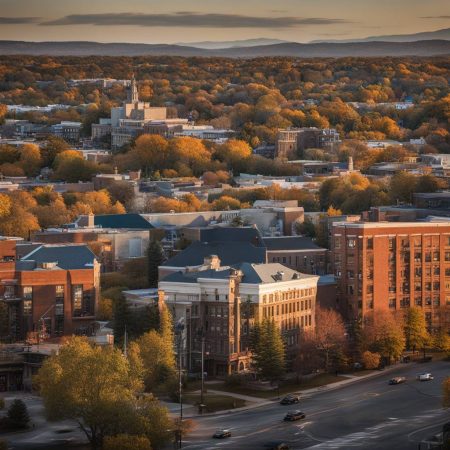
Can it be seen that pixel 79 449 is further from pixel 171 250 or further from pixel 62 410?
pixel 171 250

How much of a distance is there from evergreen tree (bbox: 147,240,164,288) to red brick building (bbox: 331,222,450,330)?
8.09m

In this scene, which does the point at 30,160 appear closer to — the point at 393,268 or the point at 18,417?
the point at 393,268

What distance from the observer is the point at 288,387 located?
8138cm

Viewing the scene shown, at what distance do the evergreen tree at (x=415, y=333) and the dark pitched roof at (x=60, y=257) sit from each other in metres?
13.2

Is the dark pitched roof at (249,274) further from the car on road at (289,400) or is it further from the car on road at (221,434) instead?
the car on road at (221,434)

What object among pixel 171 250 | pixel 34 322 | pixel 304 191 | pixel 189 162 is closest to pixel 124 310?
pixel 34 322

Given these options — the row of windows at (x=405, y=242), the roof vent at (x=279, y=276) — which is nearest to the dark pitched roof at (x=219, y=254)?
the row of windows at (x=405, y=242)

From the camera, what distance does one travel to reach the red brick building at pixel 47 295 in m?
85.0

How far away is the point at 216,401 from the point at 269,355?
14.9 ft

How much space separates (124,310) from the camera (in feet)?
274

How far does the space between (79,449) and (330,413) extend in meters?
10.7

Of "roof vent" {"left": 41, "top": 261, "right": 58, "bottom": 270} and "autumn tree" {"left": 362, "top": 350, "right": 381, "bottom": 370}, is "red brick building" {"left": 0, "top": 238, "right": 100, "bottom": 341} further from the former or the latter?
"autumn tree" {"left": 362, "top": 350, "right": 381, "bottom": 370}

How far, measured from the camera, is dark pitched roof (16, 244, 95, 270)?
285ft

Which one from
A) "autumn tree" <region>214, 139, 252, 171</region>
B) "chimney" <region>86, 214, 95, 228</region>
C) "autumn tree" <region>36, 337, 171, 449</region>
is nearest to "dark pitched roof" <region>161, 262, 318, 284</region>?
"autumn tree" <region>36, 337, 171, 449</region>
